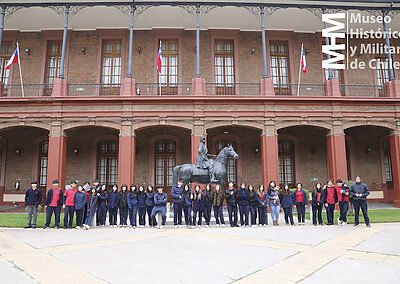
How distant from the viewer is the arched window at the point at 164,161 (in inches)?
747

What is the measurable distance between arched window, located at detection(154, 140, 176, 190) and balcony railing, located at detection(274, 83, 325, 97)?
7.39 meters

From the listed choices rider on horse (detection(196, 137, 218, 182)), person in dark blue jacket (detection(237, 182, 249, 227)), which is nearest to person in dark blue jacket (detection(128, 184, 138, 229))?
rider on horse (detection(196, 137, 218, 182))

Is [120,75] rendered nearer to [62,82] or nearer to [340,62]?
Result: [62,82]

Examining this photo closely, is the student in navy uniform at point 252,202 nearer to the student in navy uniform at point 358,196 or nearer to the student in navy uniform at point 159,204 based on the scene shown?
the student in navy uniform at point 159,204

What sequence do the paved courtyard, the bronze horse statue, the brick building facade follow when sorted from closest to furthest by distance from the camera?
the paved courtyard, the bronze horse statue, the brick building facade

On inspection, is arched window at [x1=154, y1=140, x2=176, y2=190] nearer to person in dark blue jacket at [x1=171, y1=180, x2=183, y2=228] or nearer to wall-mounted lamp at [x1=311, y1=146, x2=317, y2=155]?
person in dark blue jacket at [x1=171, y1=180, x2=183, y2=228]

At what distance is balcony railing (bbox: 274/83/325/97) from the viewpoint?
1914 cm

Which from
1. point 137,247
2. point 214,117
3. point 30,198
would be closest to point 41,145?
point 30,198

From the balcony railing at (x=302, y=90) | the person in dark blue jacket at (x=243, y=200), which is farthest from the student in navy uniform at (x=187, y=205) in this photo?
the balcony railing at (x=302, y=90)

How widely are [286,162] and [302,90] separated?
15.0 ft

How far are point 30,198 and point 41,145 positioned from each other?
9.37 metres

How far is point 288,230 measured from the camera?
32.1 ft

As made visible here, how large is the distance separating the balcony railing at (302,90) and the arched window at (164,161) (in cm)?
739

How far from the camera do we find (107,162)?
19312 mm
